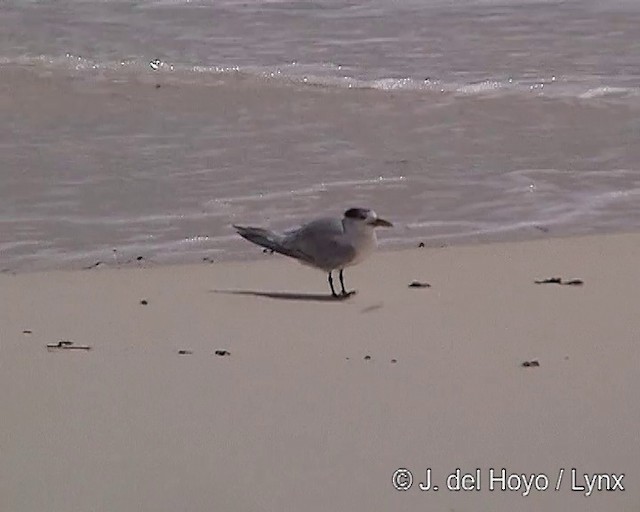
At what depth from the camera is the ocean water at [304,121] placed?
20.8 feet

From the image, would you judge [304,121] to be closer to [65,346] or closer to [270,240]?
[270,240]

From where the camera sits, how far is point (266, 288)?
5090mm

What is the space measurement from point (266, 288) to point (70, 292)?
727 mm

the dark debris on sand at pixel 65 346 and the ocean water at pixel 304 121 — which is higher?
the ocean water at pixel 304 121

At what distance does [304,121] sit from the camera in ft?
28.8

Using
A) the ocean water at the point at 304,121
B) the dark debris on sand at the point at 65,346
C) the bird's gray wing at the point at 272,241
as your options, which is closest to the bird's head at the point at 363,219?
the bird's gray wing at the point at 272,241

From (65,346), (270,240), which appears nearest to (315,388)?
(65,346)

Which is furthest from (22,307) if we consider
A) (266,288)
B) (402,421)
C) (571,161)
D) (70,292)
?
(571,161)

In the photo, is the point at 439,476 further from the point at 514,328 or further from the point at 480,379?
the point at 514,328

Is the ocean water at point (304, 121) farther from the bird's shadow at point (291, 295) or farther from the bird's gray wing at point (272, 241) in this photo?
the bird's shadow at point (291, 295)

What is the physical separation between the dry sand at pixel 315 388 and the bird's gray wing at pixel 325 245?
0.50 ft

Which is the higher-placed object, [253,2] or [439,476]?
[253,2]

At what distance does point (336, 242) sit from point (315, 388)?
114 cm

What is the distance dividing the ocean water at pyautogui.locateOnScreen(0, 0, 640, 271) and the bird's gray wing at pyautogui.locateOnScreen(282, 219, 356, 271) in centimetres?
77
